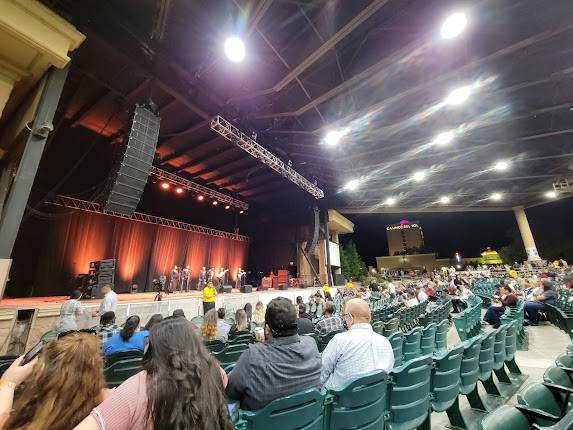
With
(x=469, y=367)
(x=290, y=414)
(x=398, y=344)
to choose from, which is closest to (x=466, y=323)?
(x=398, y=344)

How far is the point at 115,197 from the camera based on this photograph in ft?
18.1

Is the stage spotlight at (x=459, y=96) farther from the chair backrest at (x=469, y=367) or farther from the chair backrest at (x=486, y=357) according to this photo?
the chair backrest at (x=469, y=367)

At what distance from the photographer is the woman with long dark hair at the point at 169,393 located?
0.91 meters

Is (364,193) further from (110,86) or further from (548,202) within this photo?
(548,202)

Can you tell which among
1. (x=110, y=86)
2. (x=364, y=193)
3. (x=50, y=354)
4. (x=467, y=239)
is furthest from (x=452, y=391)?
(x=467, y=239)

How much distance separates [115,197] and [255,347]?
533 cm

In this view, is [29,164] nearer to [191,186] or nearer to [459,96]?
[191,186]

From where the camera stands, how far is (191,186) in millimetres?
12047

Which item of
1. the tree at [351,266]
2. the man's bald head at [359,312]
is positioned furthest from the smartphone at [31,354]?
the tree at [351,266]

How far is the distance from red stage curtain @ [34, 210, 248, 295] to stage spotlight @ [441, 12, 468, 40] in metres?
12.8

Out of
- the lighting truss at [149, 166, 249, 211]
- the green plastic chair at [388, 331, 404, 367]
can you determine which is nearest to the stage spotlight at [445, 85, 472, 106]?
the green plastic chair at [388, 331, 404, 367]

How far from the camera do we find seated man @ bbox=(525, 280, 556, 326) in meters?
6.21

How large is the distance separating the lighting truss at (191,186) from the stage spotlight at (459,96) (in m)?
10.2

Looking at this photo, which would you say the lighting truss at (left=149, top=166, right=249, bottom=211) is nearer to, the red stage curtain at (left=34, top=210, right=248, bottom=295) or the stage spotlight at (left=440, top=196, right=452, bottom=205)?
the red stage curtain at (left=34, top=210, right=248, bottom=295)
